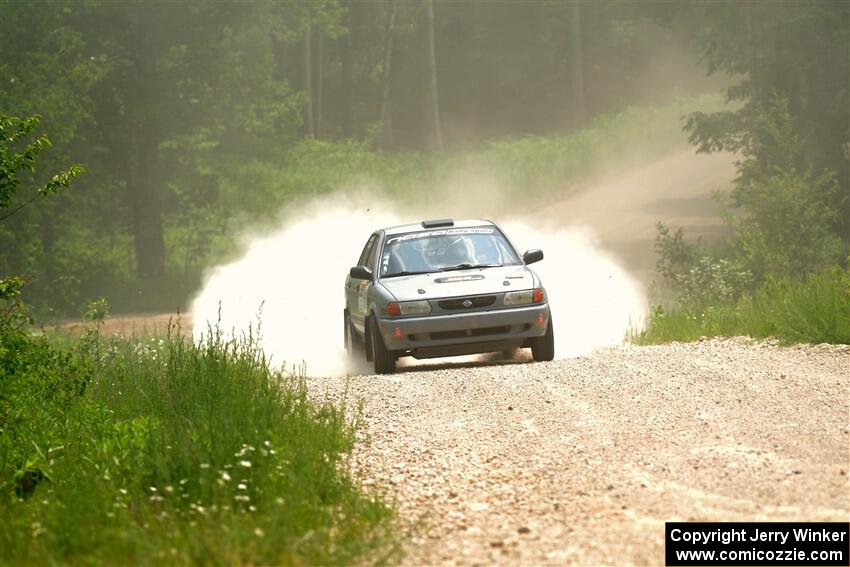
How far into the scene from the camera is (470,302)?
51.1 feet

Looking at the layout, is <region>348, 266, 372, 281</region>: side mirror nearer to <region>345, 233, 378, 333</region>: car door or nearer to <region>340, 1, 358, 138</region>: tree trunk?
<region>345, 233, 378, 333</region>: car door

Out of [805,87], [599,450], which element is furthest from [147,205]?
[599,450]

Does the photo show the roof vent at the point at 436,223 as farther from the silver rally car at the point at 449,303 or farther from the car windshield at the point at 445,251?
the silver rally car at the point at 449,303

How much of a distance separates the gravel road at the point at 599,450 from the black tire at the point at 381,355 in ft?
3.76

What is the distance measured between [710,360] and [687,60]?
2426 inches

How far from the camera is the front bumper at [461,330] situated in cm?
1545

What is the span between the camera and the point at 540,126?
7206cm

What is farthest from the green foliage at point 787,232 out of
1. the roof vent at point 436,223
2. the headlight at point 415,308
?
the headlight at point 415,308

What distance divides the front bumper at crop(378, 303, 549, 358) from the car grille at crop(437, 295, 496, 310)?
0.36 ft

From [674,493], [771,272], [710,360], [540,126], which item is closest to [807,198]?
[771,272]

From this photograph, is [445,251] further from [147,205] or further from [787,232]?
[147,205]

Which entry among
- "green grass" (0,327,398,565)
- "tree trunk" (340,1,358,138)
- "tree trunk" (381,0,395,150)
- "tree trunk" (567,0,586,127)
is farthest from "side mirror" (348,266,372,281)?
"tree trunk" (340,1,358,138)

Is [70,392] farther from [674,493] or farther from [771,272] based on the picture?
[771,272]

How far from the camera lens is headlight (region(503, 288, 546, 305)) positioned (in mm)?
15609
